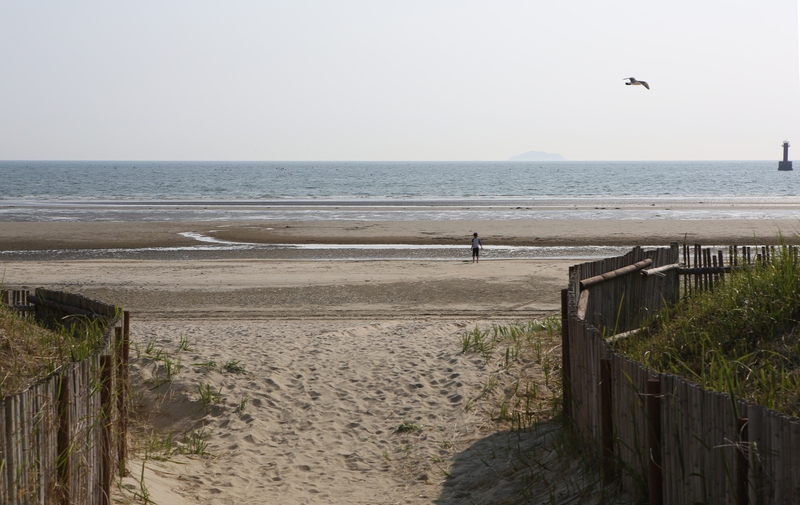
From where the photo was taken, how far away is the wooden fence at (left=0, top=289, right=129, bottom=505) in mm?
3627

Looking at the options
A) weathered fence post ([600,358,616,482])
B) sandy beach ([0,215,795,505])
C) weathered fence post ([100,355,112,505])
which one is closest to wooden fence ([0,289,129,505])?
weathered fence post ([100,355,112,505])

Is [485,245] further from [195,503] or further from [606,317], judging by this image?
[195,503]

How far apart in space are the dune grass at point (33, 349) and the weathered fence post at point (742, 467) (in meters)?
4.26

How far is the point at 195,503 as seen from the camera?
18.8 ft

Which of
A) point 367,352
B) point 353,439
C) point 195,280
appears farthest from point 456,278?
point 353,439

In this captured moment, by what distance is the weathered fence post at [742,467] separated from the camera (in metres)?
3.51

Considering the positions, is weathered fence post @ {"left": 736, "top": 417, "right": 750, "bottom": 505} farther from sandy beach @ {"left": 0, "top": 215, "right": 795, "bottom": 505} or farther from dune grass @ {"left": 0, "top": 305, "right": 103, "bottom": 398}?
dune grass @ {"left": 0, "top": 305, "right": 103, "bottom": 398}

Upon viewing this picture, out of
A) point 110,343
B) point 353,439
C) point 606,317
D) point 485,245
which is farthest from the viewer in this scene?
point 485,245

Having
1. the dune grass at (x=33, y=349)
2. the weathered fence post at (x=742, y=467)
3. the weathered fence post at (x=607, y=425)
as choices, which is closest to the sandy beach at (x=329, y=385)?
the weathered fence post at (x=607, y=425)

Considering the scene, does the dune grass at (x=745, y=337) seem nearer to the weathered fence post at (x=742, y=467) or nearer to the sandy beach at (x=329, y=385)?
the weathered fence post at (x=742, y=467)

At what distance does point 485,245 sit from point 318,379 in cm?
1895

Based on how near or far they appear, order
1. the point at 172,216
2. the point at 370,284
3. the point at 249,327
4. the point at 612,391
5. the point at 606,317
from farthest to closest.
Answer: the point at 172,216 < the point at 370,284 < the point at 249,327 < the point at 606,317 < the point at 612,391

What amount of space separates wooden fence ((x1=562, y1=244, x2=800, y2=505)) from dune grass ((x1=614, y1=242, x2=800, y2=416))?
1.58 ft

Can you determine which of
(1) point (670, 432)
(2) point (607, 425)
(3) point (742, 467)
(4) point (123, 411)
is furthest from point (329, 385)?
(3) point (742, 467)
